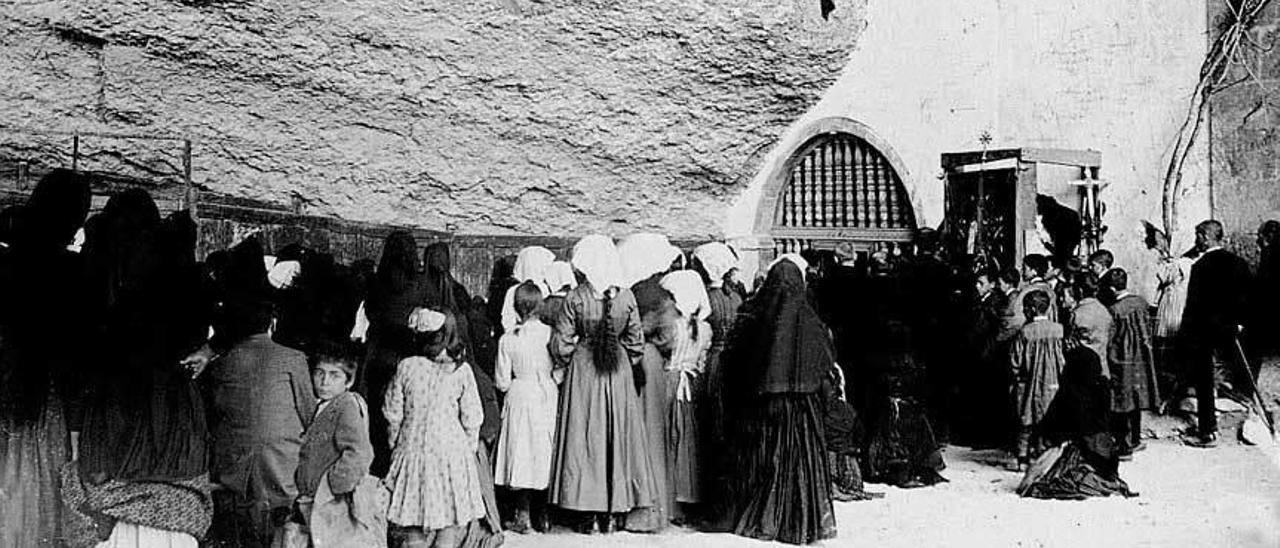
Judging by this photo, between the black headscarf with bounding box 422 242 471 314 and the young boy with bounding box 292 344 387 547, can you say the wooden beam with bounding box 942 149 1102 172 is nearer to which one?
the black headscarf with bounding box 422 242 471 314

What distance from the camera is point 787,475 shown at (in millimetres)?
3812

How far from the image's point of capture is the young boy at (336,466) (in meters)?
2.94

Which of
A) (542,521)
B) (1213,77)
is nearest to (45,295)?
(542,521)

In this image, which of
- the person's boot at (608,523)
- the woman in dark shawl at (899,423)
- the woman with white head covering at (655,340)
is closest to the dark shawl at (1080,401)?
the woman in dark shawl at (899,423)

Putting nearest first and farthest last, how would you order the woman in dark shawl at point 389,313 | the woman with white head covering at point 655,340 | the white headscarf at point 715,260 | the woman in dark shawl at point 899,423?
the woman in dark shawl at point 389,313 → the woman with white head covering at point 655,340 → the white headscarf at point 715,260 → the woman in dark shawl at point 899,423

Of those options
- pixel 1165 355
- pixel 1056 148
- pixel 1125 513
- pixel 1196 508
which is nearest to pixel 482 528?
pixel 1125 513

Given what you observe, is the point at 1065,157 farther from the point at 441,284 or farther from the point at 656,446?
the point at 441,284

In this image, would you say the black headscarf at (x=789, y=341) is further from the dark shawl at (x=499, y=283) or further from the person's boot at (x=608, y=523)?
the dark shawl at (x=499, y=283)

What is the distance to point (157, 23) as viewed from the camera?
3.21 m

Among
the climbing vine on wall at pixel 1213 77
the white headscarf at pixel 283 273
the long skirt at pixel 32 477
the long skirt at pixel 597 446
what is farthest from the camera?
the climbing vine on wall at pixel 1213 77

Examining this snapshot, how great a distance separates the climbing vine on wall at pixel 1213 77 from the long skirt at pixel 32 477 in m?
5.05

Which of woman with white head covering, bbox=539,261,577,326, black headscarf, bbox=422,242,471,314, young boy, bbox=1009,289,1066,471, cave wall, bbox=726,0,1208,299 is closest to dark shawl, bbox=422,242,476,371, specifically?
black headscarf, bbox=422,242,471,314

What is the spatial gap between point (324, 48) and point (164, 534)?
1.57m

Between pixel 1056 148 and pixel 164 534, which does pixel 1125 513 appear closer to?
pixel 1056 148
